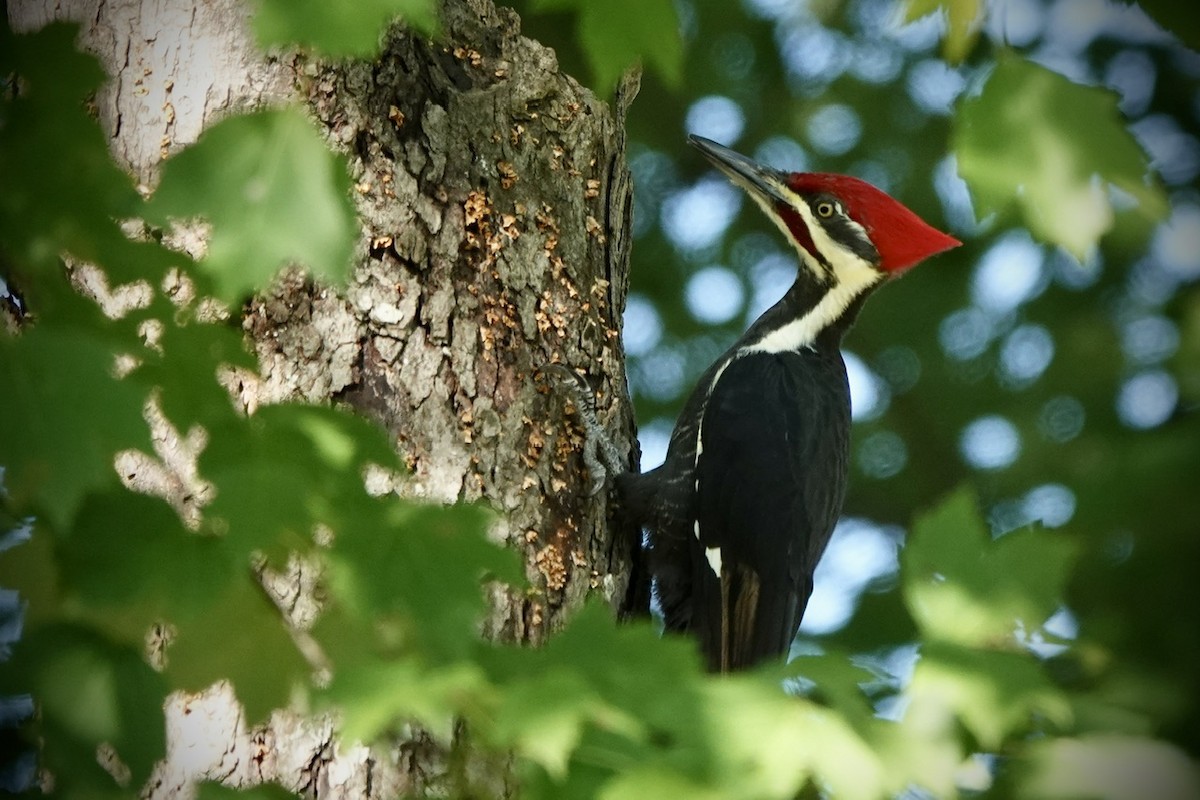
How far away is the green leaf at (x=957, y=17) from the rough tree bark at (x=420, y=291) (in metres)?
1.08

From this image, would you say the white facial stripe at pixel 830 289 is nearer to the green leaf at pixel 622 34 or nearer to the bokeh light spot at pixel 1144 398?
the bokeh light spot at pixel 1144 398

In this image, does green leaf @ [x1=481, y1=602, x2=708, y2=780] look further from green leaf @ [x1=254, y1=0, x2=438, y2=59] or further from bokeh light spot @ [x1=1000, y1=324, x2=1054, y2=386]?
bokeh light spot @ [x1=1000, y1=324, x2=1054, y2=386]

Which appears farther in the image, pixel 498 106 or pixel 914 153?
pixel 914 153

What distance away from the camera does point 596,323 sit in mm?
2490

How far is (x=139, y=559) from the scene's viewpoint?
4.28 ft

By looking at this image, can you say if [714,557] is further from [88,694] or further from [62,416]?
[62,416]

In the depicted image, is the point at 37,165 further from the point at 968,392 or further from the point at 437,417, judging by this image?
the point at 968,392

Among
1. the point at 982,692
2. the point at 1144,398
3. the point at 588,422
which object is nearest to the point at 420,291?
the point at 588,422

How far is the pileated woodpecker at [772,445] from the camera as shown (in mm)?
2873

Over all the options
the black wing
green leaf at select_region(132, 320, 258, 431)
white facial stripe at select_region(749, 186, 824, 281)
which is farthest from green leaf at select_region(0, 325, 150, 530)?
white facial stripe at select_region(749, 186, 824, 281)

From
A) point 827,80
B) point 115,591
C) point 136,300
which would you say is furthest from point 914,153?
point 115,591

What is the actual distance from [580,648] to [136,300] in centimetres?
115

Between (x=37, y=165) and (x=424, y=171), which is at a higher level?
(x=37, y=165)

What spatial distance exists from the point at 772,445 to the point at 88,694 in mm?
1940
